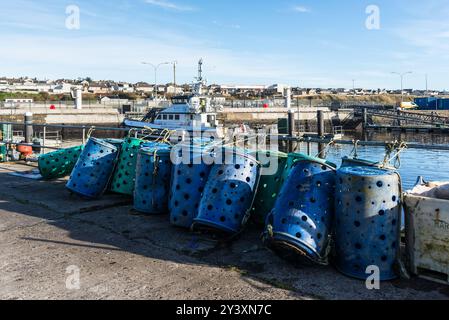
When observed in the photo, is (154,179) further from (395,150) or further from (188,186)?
(395,150)

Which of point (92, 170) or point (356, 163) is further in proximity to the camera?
point (92, 170)

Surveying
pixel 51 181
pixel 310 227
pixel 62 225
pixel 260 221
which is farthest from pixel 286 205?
pixel 51 181

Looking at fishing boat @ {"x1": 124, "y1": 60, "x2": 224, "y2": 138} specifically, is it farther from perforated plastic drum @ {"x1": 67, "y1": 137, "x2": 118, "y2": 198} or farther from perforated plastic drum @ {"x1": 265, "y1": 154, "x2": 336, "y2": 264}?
perforated plastic drum @ {"x1": 265, "y1": 154, "x2": 336, "y2": 264}

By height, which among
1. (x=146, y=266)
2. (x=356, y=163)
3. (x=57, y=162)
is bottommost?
(x=146, y=266)

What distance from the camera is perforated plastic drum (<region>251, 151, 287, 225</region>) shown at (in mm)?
5059

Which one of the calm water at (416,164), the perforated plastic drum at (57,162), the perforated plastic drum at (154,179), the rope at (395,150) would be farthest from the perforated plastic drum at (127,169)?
the calm water at (416,164)

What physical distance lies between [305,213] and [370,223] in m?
0.55

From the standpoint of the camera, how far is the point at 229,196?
4.58 metres

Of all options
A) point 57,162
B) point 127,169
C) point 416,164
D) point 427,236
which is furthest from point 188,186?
point 416,164

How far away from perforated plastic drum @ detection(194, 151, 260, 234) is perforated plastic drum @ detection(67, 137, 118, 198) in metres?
2.39

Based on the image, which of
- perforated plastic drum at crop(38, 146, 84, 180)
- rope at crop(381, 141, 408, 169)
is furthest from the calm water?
rope at crop(381, 141, 408, 169)

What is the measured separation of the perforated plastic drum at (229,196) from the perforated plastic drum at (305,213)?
Result: 0.55 m

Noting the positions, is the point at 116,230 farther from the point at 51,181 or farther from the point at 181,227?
the point at 51,181

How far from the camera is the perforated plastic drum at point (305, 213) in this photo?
3.79 m
